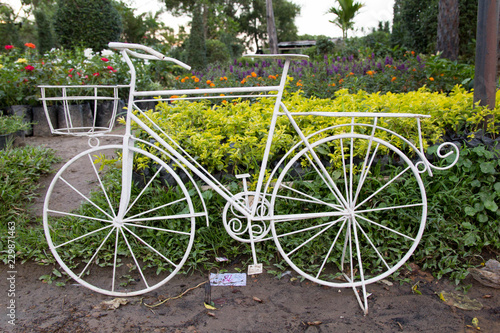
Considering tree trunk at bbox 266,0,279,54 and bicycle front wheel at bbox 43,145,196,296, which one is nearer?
bicycle front wheel at bbox 43,145,196,296

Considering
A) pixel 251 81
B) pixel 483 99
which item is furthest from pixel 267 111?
pixel 251 81

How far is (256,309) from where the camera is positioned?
2.08m

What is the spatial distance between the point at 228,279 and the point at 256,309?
1.08 ft

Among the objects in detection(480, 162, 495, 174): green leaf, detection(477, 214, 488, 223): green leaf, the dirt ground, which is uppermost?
detection(480, 162, 495, 174): green leaf

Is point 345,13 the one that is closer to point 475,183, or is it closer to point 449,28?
point 449,28

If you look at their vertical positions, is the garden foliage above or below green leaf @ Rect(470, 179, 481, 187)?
above

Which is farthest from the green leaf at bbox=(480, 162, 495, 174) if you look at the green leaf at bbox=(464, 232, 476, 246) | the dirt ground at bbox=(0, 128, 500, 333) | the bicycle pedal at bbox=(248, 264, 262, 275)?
the bicycle pedal at bbox=(248, 264, 262, 275)

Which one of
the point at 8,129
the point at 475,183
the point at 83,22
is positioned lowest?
the point at 475,183

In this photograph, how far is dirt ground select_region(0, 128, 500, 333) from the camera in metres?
1.93

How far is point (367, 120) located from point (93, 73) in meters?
4.17

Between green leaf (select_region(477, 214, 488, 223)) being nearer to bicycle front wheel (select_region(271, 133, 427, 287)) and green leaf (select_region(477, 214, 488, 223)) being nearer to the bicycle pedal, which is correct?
bicycle front wheel (select_region(271, 133, 427, 287))

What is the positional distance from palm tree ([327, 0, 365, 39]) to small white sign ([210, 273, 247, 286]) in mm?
12963

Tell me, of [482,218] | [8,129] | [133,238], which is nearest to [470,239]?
[482,218]

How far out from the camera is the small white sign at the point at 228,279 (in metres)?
2.30
